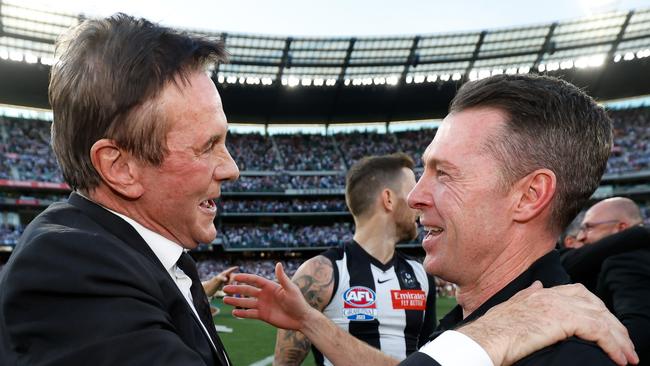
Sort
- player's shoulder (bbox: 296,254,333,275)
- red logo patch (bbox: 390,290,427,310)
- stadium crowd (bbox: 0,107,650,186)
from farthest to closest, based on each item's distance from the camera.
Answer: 1. stadium crowd (bbox: 0,107,650,186)
2. red logo patch (bbox: 390,290,427,310)
3. player's shoulder (bbox: 296,254,333,275)

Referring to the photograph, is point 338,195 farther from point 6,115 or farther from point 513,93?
point 513,93

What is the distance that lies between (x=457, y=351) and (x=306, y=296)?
103 inches

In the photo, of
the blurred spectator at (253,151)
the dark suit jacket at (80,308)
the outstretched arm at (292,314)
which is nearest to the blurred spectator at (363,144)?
the blurred spectator at (253,151)

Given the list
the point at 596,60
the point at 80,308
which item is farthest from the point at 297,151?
the point at 80,308

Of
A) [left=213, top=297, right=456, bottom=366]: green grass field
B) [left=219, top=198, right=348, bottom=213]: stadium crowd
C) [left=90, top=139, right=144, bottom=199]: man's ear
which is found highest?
[left=90, top=139, right=144, bottom=199]: man's ear

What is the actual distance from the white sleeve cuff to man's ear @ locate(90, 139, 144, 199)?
1000 millimetres

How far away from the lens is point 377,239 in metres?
4.62

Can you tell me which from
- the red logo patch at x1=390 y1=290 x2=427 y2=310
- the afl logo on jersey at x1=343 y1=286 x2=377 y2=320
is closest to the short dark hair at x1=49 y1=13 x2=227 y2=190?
A: the afl logo on jersey at x1=343 y1=286 x2=377 y2=320

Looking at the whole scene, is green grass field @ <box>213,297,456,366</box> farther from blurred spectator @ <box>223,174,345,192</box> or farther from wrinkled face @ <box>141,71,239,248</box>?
blurred spectator @ <box>223,174,345,192</box>

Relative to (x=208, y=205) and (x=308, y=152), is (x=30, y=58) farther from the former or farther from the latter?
(x=208, y=205)

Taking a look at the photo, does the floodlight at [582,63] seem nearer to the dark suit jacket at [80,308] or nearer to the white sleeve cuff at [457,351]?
the white sleeve cuff at [457,351]

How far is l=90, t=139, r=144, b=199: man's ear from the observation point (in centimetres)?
170

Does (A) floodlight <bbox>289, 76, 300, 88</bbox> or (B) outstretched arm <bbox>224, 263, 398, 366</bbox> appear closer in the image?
(B) outstretched arm <bbox>224, 263, 398, 366</bbox>

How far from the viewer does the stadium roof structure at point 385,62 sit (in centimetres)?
3856
